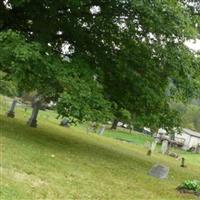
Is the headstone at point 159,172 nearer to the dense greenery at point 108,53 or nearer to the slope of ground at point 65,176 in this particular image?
the slope of ground at point 65,176

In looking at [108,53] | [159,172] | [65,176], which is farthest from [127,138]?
[65,176]

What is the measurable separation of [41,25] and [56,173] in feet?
35.3

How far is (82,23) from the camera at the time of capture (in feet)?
81.9

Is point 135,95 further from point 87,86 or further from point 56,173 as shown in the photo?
point 56,173

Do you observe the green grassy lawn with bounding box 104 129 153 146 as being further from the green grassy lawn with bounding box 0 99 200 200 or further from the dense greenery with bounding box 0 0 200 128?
the green grassy lawn with bounding box 0 99 200 200

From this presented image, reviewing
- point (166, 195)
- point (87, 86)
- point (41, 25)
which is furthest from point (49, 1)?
point (166, 195)

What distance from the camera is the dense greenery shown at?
21.3 metres

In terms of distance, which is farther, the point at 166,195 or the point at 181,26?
the point at 181,26

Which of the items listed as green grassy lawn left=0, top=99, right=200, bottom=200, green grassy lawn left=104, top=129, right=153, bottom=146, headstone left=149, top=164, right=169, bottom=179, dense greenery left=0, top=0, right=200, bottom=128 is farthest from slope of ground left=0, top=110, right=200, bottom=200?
green grassy lawn left=104, top=129, right=153, bottom=146

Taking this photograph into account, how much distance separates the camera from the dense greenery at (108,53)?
69.9ft

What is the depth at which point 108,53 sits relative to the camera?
2502 cm

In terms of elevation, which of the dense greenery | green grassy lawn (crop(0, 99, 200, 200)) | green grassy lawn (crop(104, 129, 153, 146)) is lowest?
green grassy lawn (crop(0, 99, 200, 200))

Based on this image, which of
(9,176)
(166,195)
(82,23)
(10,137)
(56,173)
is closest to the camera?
(9,176)

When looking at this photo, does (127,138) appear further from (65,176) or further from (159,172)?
(65,176)
